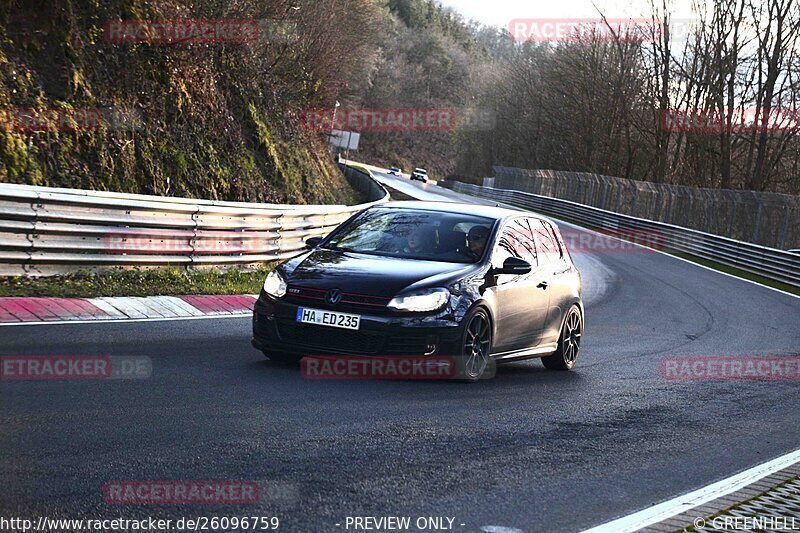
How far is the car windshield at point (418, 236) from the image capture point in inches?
375

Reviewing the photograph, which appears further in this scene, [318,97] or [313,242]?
[318,97]

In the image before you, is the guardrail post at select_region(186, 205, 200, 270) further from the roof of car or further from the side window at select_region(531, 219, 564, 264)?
the side window at select_region(531, 219, 564, 264)

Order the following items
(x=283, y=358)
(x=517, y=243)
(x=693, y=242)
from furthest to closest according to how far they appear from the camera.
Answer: (x=693, y=242) → (x=517, y=243) → (x=283, y=358)

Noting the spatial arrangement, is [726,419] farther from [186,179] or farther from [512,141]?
[512,141]

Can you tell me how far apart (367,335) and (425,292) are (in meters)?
0.61

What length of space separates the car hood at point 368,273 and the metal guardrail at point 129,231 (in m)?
3.99

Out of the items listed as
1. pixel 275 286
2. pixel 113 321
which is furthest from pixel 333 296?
pixel 113 321

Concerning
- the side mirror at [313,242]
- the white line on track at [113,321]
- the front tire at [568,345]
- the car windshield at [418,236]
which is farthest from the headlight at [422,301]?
the white line on track at [113,321]

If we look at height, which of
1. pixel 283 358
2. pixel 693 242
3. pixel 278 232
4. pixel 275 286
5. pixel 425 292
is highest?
pixel 425 292

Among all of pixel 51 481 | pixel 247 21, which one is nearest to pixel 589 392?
pixel 51 481

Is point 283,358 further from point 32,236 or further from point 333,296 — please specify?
point 32,236

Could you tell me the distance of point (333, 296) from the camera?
8477 millimetres

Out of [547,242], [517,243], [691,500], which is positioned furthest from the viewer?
[547,242]

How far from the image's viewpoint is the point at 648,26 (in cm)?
5628
